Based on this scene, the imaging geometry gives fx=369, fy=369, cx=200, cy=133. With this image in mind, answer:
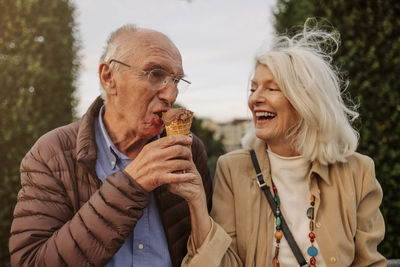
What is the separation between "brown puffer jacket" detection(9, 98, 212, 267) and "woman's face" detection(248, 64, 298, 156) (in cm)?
87

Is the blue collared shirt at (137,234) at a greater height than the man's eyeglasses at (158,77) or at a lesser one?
lesser

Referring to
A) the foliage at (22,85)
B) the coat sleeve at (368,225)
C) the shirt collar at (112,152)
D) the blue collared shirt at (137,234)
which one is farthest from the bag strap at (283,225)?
the foliage at (22,85)

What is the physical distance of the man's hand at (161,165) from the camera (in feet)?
6.87

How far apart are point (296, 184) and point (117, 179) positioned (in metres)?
1.47

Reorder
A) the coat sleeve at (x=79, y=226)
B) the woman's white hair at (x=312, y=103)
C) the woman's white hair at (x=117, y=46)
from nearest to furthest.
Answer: the coat sleeve at (x=79, y=226), the woman's white hair at (x=117, y=46), the woman's white hair at (x=312, y=103)

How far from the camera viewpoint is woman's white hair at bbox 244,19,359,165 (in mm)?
2854

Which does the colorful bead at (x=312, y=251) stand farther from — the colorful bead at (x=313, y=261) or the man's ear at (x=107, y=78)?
the man's ear at (x=107, y=78)

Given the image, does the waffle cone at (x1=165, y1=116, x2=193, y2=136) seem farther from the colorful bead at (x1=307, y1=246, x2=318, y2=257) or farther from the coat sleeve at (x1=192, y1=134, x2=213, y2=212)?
the colorful bead at (x1=307, y1=246, x2=318, y2=257)

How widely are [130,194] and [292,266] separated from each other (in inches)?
53.5

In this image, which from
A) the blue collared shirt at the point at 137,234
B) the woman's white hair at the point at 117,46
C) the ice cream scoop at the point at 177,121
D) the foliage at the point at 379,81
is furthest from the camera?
the foliage at the point at 379,81

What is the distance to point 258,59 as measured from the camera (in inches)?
120

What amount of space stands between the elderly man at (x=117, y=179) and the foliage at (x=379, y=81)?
282cm

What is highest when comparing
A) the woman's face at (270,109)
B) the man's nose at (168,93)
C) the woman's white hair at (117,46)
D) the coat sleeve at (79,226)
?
the woman's white hair at (117,46)

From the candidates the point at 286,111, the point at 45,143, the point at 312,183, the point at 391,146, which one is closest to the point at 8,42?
the point at 45,143
